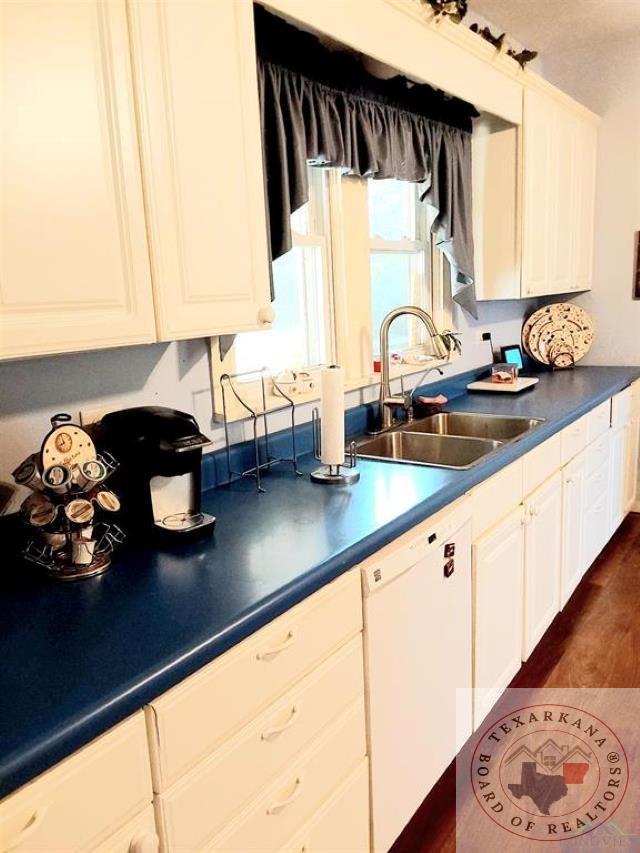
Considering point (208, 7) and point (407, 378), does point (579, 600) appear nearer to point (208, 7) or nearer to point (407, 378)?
point (407, 378)

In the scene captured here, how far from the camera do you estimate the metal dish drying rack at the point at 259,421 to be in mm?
1883

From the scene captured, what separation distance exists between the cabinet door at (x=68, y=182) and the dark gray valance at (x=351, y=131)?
0.71 meters

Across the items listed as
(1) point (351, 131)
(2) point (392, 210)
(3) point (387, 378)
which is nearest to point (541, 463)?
(3) point (387, 378)

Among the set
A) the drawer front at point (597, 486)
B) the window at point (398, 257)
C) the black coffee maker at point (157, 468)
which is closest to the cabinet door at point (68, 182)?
the black coffee maker at point (157, 468)

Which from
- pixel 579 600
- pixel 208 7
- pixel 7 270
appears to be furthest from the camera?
pixel 579 600

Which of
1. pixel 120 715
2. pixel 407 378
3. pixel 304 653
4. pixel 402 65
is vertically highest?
pixel 402 65

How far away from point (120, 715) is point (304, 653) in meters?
0.43

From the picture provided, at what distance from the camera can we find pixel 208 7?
1341mm

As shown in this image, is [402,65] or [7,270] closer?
[7,270]

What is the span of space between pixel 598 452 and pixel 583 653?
3.12ft

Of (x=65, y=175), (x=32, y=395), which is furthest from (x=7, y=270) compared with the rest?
(x=32, y=395)

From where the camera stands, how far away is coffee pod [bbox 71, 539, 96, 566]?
1265mm

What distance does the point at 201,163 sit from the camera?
53.4 inches

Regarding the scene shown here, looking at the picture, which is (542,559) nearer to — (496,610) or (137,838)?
(496,610)
